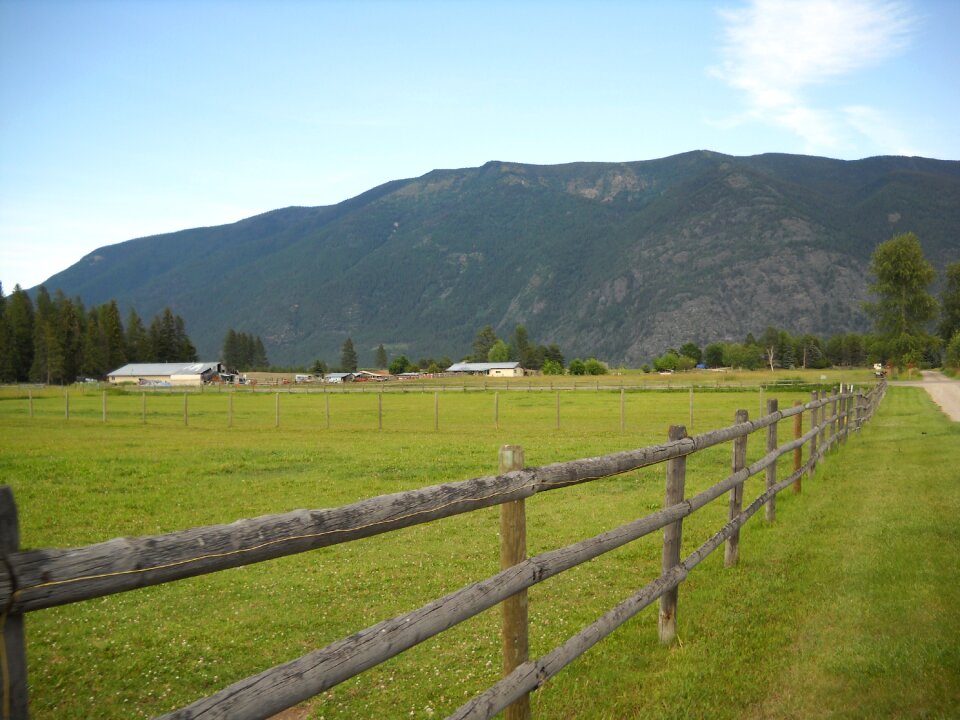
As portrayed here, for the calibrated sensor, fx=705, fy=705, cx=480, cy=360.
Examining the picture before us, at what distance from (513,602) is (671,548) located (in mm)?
2529

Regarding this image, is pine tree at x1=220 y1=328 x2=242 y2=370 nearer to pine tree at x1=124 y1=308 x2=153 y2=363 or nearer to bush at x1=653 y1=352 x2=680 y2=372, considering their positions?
pine tree at x1=124 y1=308 x2=153 y2=363

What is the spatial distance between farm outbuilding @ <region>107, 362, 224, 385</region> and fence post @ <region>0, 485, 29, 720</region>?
407 feet

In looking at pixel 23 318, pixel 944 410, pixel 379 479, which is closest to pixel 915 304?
pixel 944 410

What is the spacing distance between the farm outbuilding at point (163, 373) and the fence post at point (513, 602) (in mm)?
122659

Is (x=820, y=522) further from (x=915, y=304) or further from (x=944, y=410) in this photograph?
(x=915, y=304)

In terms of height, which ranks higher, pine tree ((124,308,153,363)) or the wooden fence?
pine tree ((124,308,153,363))

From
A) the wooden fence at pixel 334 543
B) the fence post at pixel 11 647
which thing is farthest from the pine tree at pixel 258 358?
the fence post at pixel 11 647

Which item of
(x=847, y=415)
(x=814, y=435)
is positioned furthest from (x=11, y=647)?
(x=847, y=415)

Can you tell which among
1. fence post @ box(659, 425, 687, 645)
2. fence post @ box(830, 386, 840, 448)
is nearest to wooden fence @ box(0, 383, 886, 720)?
fence post @ box(659, 425, 687, 645)

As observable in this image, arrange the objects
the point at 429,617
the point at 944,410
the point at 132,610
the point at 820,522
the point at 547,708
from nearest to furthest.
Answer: the point at 429,617 < the point at 547,708 < the point at 132,610 < the point at 820,522 < the point at 944,410

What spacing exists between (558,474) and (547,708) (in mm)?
1717

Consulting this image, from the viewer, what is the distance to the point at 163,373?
122 metres

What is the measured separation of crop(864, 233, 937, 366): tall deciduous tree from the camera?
267ft

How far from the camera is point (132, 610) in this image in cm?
695
